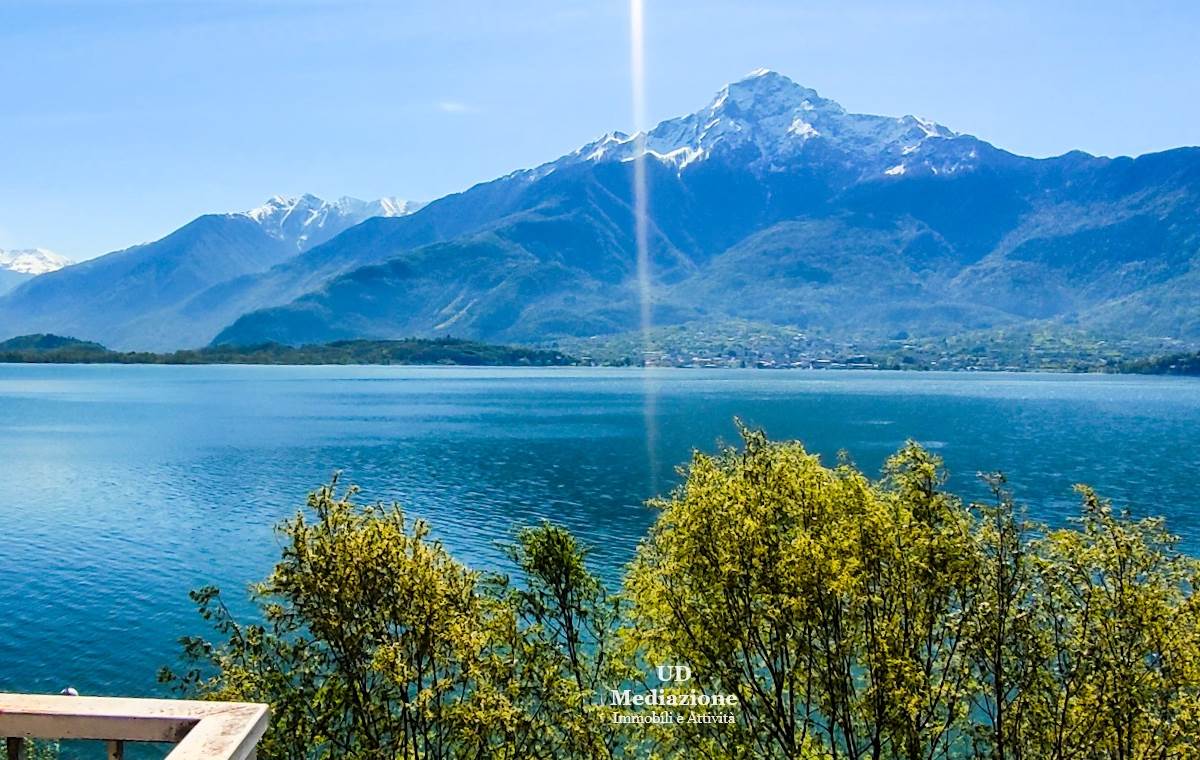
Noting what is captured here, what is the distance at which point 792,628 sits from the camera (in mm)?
26062

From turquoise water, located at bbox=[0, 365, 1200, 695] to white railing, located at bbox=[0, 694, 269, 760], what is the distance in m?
44.1

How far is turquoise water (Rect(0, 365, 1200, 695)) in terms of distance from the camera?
5528 centimetres

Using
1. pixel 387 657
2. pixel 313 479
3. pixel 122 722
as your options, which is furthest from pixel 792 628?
pixel 313 479

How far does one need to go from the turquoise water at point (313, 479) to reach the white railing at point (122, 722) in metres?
44.1

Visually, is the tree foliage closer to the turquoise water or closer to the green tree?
the green tree

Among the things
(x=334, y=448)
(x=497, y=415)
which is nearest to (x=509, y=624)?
(x=334, y=448)

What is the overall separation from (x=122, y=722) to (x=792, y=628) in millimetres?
22681

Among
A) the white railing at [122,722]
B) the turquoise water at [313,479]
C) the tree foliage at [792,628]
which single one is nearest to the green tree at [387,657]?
the tree foliage at [792,628]

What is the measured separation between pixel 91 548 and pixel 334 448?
6551 centimetres

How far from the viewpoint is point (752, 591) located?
24.8 m

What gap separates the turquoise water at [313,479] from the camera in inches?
2176

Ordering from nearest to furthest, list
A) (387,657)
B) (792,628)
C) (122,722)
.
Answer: (122,722) < (387,657) < (792,628)

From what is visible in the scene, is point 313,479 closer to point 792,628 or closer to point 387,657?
point 792,628

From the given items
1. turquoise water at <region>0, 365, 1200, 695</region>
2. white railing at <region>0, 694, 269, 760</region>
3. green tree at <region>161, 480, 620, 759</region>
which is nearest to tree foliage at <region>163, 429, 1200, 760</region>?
green tree at <region>161, 480, 620, 759</region>
